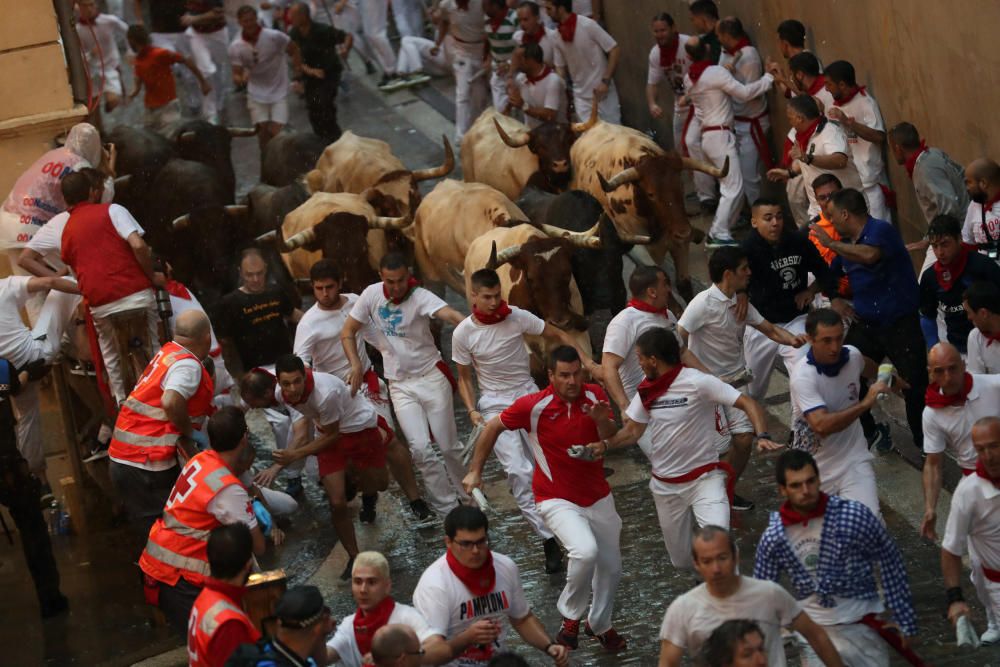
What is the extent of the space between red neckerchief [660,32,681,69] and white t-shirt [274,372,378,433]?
685cm

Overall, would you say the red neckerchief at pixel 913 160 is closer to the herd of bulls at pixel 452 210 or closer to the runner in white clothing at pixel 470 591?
the herd of bulls at pixel 452 210

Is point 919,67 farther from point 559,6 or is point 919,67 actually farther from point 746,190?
point 559,6

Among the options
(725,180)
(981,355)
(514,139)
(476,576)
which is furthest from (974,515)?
(514,139)

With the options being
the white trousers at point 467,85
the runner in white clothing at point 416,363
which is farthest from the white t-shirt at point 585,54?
the runner in white clothing at point 416,363

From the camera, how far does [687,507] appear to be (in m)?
9.02

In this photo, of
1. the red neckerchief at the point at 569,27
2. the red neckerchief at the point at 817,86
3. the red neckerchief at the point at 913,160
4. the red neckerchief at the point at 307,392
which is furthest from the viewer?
the red neckerchief at the point at 569,27

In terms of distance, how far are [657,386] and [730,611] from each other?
2115 millimetres

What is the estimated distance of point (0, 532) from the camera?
41.3 feet

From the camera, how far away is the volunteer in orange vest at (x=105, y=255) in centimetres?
1149

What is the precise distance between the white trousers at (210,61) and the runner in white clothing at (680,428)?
13.8 m

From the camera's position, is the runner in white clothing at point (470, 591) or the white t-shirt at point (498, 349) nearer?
the runner in white clothing at point (470, 591)

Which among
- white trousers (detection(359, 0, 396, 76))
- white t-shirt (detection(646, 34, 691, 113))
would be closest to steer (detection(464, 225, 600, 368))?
white t-shirt (detection(646, 34, 691, 113))

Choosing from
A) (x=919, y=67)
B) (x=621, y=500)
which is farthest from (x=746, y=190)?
(x=621, y=500)

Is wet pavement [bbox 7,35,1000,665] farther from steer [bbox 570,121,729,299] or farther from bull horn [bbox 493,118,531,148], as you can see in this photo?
bull horn [bbox 493,118,531,148]
